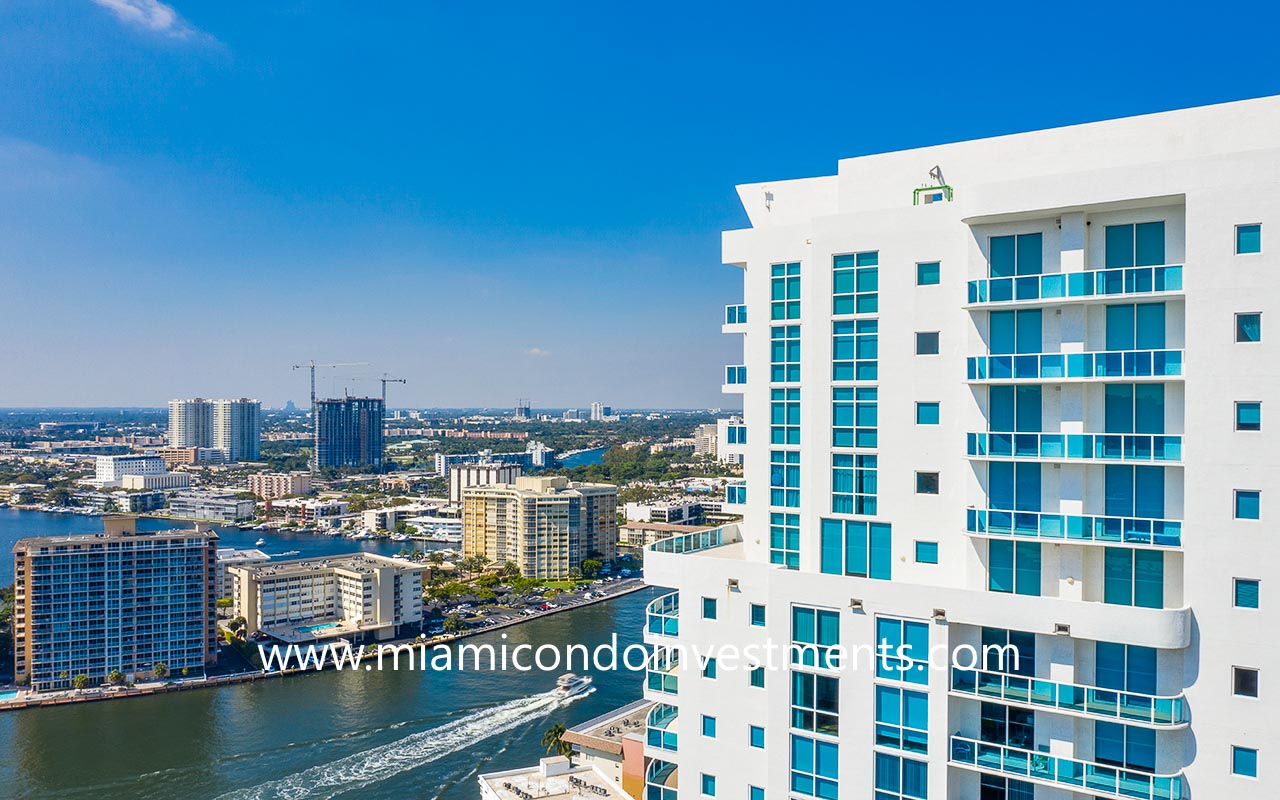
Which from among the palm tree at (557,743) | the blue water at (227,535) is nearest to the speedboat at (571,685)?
the palm tree at (557,743)

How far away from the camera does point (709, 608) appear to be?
5641 millimetres

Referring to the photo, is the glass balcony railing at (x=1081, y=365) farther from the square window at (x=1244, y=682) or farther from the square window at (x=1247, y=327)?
the square window at (x=1244, y=682)

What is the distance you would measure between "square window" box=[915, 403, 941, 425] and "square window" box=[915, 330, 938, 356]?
28cm

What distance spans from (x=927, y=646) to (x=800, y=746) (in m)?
1.01

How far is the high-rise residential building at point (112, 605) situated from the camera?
2000 centimetres

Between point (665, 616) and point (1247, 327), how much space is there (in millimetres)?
3609

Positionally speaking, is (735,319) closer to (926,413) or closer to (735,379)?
(735,379)

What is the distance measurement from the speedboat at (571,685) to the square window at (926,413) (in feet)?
48.1

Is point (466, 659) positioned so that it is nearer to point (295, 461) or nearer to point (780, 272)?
point (780, 272)

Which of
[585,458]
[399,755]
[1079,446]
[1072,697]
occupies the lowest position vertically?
[399,755]

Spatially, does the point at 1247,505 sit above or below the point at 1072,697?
above

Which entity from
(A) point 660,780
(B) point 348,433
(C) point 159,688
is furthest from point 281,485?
(A) point 660,780

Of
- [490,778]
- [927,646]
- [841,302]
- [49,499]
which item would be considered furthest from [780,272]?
[49,499]

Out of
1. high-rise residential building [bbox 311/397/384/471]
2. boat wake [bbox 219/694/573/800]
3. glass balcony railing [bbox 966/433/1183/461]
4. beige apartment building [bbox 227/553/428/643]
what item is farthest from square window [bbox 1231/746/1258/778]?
high-rise residential building [bbox 311/397/384/471]
